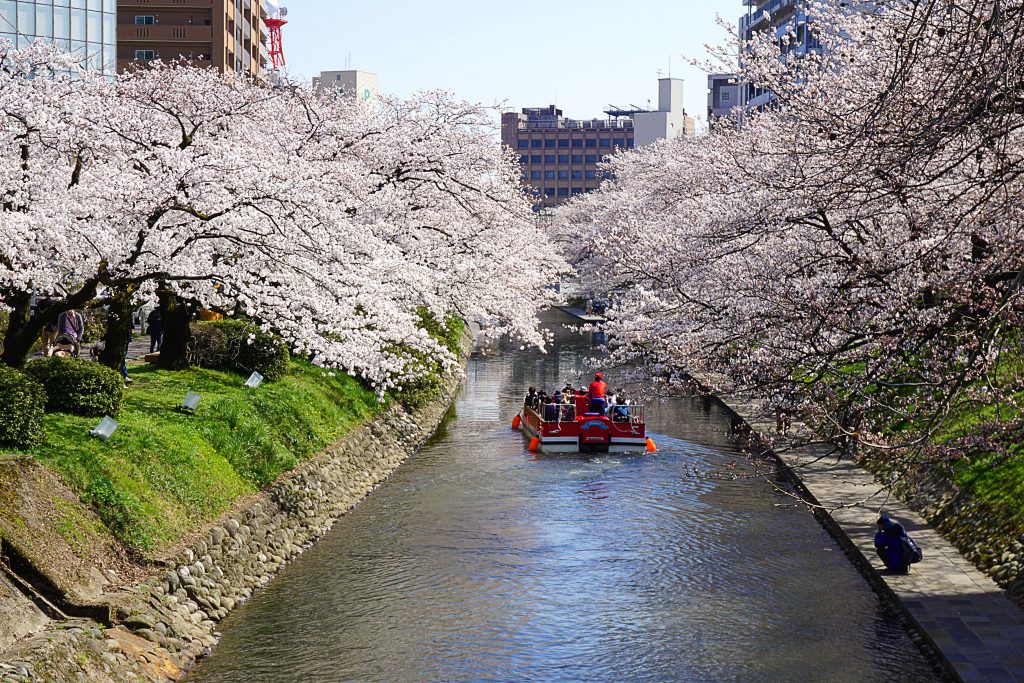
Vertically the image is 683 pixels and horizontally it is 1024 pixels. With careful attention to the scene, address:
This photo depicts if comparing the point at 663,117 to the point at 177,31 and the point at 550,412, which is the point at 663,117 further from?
the point at 550,412

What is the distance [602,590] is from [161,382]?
1173 cm

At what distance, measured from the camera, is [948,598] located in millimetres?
16703

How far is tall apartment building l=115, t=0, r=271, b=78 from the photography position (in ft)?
298

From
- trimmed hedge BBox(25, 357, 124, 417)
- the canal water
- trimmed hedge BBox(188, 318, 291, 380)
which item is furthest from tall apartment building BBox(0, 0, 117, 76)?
trimmed hedge BBox(25, 357, 124, 417)

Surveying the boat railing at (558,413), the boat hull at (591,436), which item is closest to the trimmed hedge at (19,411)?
the boat hull at (591,436)

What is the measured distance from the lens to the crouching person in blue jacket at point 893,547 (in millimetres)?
18000

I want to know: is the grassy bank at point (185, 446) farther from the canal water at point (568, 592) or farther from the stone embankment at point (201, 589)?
the canal water at point (568, 592)

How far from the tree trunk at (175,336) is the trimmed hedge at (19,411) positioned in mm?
10106

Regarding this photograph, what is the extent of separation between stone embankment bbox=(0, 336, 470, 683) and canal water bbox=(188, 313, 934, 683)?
0.41 metres

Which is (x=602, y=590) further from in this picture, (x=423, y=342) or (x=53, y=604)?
(x=423, y=342)

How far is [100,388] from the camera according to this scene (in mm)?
19062

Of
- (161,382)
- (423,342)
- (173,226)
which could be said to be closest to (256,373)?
(161,382)

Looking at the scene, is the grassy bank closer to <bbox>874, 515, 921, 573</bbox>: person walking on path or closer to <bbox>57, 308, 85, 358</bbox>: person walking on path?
<bbox>57, 308, 85, 358</bbox>: person walking on path

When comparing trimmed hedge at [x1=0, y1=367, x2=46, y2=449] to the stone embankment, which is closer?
the stone embankment
